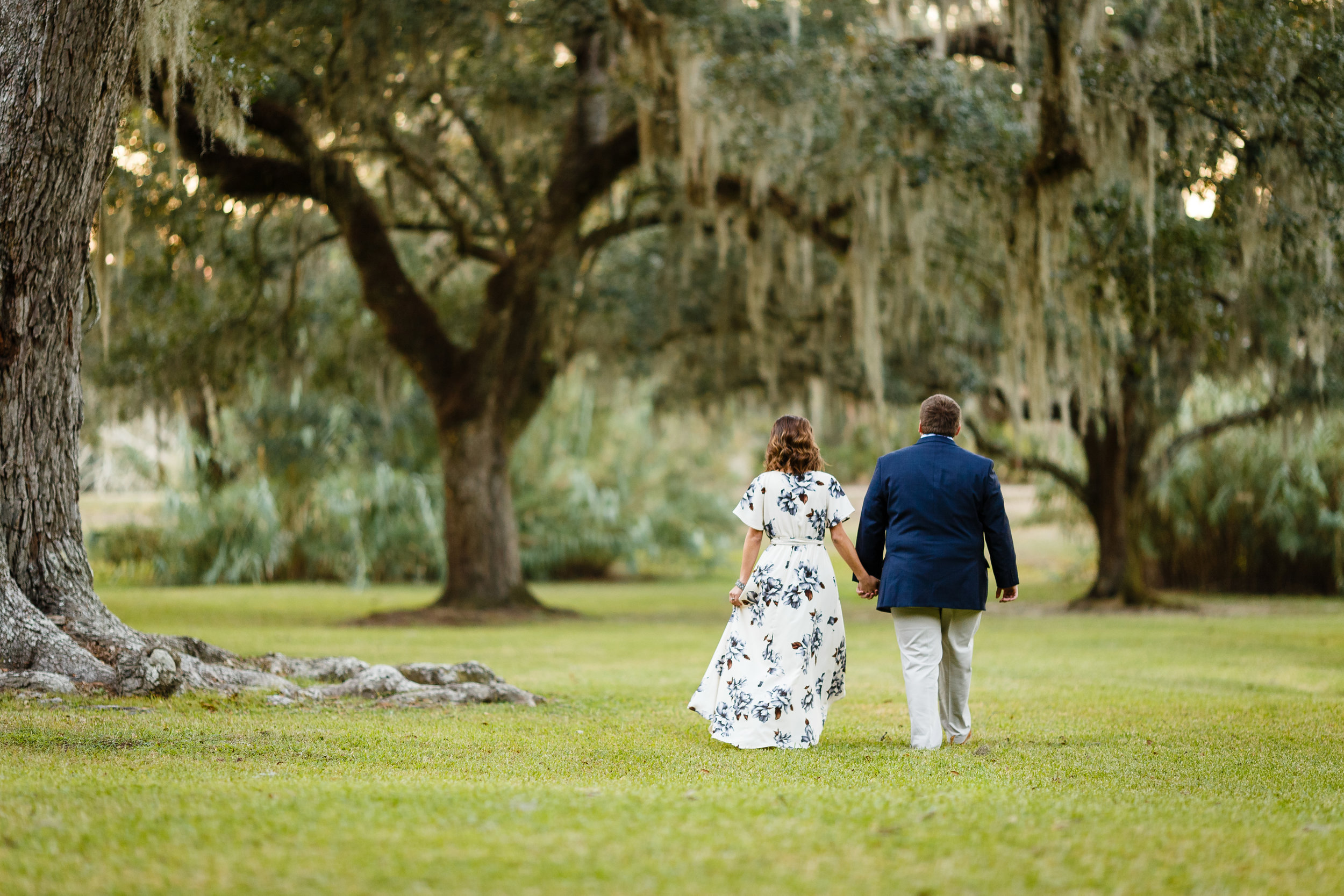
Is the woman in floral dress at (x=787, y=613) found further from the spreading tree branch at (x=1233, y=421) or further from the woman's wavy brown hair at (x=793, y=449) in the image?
the spreading tree branch at (x=1233, y=421)

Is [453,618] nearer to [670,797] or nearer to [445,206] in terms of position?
[445,206]

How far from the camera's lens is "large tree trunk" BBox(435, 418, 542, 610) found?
15.8 m

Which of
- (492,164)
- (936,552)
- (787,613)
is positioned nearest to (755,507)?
(787,613)

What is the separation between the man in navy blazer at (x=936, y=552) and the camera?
546cm

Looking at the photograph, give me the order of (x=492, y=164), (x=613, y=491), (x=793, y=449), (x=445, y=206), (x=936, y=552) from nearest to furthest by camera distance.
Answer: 1. (x=936, y=552)
2. (x=793, y=449)
3. (x=445, y=206)
4. (x=492, y=164)
5. (x=613, y=491)

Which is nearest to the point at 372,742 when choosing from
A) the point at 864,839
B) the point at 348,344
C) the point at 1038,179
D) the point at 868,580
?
the point at 868,580

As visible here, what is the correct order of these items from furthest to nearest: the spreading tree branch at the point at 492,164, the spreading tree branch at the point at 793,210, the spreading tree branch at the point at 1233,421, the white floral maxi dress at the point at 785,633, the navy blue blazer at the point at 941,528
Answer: the spreading tree branch at the point at 1233,421, the spreading tree branch at the point at 492,164, the spreading tree branch at the point at 793,210, the white floral maxi dress at the point at 785,633, the navy blue blazer at the point at 941,528

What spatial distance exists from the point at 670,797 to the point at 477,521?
1201 centimetres

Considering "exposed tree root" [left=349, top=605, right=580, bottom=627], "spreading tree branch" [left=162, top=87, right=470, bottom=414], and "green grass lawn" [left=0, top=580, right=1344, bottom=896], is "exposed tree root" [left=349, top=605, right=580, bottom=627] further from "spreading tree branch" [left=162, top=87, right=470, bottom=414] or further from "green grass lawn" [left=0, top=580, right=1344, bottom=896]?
"green grass lawn" [left=0, top=580, right=1344, bottom=896]

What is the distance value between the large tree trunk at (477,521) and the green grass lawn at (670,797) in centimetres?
690

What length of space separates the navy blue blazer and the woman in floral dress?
10.2 inches

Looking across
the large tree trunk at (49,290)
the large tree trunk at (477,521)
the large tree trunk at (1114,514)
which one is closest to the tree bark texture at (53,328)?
the large tree trunk at (49,290)

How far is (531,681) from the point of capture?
888 cm

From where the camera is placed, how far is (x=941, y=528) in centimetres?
553
